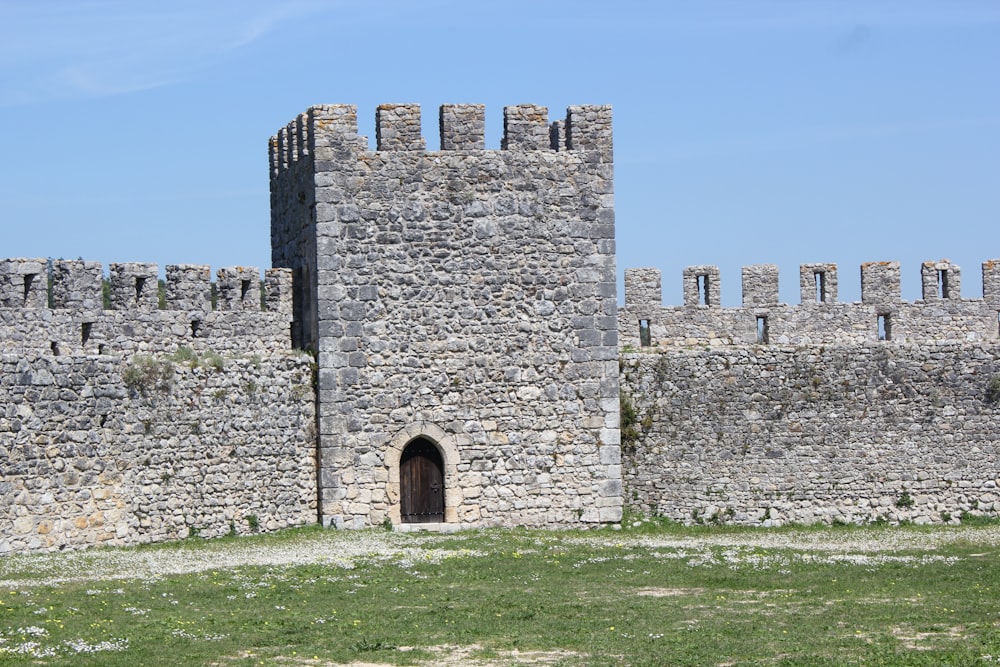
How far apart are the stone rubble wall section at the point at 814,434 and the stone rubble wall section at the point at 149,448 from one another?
626 centimetres

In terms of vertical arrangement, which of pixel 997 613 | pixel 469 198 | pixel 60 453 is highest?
pixel 469 198

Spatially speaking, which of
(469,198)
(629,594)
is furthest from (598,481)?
(629,594)

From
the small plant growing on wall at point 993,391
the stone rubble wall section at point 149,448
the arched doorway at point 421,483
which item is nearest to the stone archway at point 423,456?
the arched doorway at point 421,483

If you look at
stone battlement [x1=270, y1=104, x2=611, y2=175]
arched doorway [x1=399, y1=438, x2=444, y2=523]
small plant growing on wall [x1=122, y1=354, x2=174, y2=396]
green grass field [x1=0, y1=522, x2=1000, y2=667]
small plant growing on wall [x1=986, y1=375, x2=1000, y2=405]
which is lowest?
green grass field [x1=0, y1=522, x2=1000, y2=667]

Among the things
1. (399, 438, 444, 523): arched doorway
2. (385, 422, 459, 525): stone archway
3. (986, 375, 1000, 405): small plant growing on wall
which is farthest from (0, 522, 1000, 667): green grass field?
(986, 375, 1000, 405): small plant growing on wall

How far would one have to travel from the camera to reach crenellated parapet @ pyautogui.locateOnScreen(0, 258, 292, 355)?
2392 cm

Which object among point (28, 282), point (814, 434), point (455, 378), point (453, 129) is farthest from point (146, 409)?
point (814, 434)

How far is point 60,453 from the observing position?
2259 cm

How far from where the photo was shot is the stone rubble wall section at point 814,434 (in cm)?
2855

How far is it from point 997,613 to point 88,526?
12.4 metres

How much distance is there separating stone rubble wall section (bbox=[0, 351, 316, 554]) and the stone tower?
734 mm

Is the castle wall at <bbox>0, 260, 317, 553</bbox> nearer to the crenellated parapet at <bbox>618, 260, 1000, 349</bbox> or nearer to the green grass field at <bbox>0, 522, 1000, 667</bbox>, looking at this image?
the green grass field at <bbox>0, 522, 1000, 667</bbox>

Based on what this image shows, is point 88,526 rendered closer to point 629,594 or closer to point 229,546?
point 229,546

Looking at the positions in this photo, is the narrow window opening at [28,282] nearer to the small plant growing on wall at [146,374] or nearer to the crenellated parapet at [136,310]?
the crenellated parapet at [136,310]
